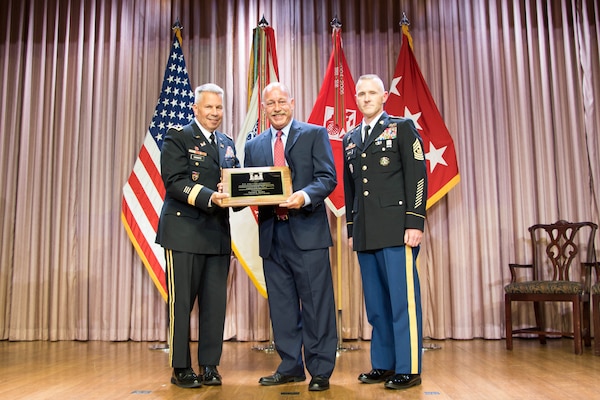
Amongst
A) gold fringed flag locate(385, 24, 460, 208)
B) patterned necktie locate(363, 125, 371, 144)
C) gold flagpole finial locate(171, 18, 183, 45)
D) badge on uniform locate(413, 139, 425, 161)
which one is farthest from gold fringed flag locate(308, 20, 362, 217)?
badge on uniform locate(413, 139, 425, 161)

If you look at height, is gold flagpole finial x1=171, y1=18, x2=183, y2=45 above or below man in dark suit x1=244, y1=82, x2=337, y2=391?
above

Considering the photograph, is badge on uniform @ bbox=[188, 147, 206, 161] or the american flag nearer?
badge on uniform @ bbox=[188, 147, 206, 161]

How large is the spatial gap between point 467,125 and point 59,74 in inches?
154

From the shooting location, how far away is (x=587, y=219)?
5.01 m

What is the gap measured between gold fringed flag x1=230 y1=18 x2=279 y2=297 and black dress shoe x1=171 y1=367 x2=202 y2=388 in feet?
6.26

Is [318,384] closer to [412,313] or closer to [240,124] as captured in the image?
[412,313]

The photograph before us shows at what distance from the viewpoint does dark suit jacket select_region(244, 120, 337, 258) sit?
9.43ft

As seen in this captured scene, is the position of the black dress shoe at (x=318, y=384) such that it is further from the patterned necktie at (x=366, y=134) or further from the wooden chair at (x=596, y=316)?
the wooden chair at (x=596, y=316)

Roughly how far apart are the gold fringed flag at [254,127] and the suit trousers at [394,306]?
190cm

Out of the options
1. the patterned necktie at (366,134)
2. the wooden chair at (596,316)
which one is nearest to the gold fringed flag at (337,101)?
the patterned necktie at (366,134)

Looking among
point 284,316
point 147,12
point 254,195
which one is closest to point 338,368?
point 284,316

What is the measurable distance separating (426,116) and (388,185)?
2268 millimetres

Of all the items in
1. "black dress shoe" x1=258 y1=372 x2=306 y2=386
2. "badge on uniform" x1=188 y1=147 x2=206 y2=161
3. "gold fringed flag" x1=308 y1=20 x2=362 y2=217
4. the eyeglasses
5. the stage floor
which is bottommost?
the stage floor

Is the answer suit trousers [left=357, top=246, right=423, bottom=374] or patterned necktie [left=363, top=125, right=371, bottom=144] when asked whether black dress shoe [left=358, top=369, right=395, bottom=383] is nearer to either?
suit trousers [left=357, top=246, right=423, bottom=374]
